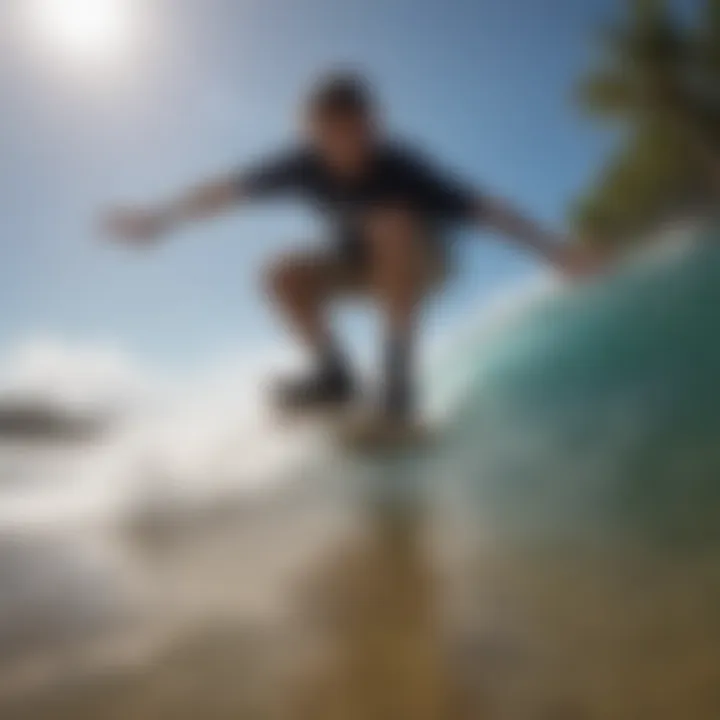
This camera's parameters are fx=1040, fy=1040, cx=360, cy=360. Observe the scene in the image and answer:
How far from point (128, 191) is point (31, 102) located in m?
0.15

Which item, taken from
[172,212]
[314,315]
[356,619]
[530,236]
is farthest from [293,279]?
[356,619]

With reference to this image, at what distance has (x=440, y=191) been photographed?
1.12 m

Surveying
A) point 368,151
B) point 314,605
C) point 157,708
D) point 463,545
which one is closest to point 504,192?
point 368,151

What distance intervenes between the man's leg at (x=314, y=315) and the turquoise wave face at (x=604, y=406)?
0.14m

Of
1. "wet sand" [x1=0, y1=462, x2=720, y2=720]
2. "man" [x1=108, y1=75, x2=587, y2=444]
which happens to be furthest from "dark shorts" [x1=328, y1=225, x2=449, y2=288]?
"wet sand" [x1=0, y1=462, x2=720, y2=720]

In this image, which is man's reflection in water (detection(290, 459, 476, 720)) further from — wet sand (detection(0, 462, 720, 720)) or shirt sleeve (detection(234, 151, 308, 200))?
shirt sleeve (detection(234, 151, 308, 200))

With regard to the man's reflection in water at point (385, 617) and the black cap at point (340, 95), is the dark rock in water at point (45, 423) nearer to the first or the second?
A: the man's reflection in water at point (385, 617)

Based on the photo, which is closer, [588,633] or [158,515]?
[588,633]

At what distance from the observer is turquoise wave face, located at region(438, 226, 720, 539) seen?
1067 millimetres

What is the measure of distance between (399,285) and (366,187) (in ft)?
0.37

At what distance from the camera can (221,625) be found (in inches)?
40.5

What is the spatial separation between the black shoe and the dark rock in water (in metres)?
0.20

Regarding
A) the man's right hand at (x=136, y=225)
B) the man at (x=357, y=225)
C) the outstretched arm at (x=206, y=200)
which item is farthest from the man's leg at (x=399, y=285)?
the man's right hand at (x=136, y=225)

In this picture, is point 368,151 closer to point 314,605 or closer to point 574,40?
point 574,40
